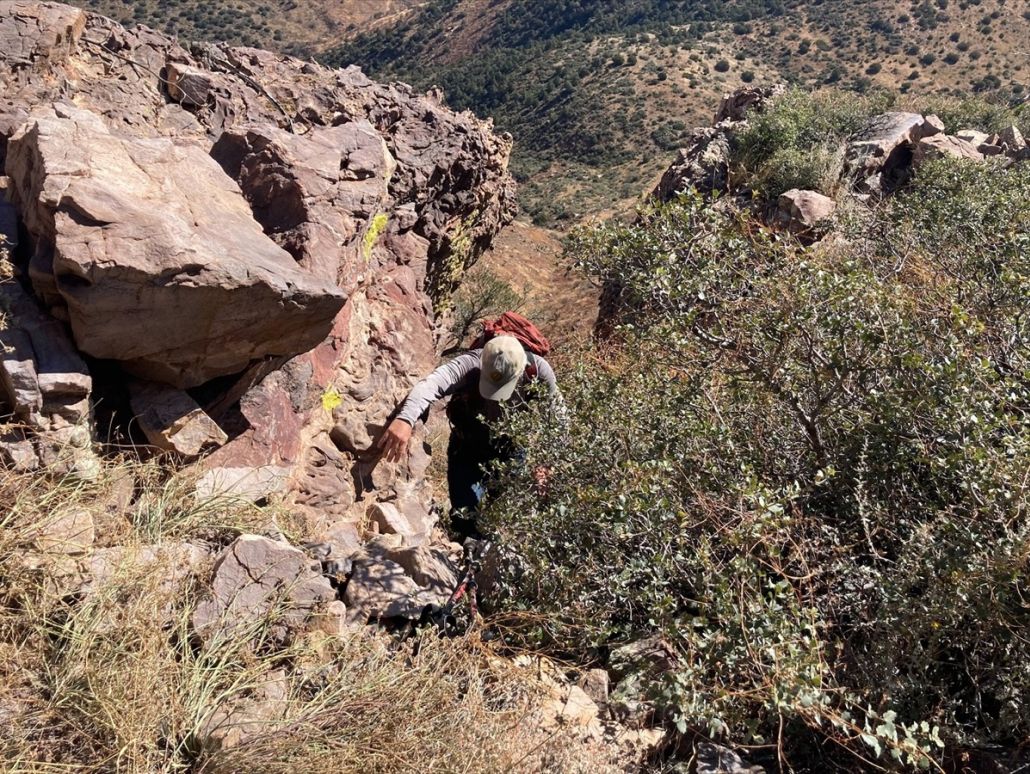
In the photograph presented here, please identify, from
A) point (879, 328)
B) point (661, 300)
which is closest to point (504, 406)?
point (661, 300)

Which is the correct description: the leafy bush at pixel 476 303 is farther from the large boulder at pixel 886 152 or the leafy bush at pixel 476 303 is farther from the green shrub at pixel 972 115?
the green shrub at pixel 972 115

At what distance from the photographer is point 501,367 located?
4.08 m

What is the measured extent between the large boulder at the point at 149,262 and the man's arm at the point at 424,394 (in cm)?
60

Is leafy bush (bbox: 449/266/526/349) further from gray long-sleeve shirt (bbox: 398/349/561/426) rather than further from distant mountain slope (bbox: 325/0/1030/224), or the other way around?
distant mountain slope (bbox: 325/0/1030/224)

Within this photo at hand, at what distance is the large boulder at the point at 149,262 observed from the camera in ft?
10.1

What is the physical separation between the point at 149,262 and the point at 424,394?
154cm

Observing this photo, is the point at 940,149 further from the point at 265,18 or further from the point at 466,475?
the point at 265,18

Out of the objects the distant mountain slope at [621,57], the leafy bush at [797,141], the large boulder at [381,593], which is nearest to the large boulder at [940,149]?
the leafy bush at [797,141]

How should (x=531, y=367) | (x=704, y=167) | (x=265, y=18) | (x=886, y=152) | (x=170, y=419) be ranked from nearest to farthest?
(x=170, y=419), (x=531, y=367), (x=886, y=152), (x=704, y=167), (x=265, y=18)

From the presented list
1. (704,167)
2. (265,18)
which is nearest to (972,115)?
(704,167)

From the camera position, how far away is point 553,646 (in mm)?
3078

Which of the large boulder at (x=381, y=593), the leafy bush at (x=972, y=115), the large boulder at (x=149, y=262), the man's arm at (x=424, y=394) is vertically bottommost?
the leafy bush at (x=972, y=115)

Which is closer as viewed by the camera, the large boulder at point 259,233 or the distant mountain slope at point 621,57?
the large boulder at point 259,233

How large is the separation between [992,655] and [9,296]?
404 cm
